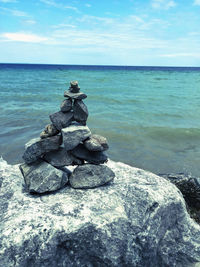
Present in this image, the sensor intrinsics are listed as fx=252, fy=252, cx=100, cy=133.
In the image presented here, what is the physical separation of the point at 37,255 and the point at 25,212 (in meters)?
0.71

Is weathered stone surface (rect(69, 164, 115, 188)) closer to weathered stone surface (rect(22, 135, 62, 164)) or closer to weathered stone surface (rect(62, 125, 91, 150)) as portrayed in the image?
weathered stone surface (rect(62, 125, 91, 150))

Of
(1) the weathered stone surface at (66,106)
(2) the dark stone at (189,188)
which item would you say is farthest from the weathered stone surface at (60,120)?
(2) the dark stone at (189,188)

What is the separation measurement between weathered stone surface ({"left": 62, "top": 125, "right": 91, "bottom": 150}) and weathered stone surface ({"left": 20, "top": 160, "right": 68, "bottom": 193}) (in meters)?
0.51

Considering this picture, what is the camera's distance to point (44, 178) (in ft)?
14.8

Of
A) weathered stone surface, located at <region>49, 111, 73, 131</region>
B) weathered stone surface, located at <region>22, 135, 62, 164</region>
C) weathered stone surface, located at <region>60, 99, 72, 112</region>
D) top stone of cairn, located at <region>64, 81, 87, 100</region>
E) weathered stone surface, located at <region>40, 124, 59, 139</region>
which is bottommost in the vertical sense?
weathered stone surface, located at <region>22, 135, 62, 164</region>

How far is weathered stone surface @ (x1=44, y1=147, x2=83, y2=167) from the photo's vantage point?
15.5 ft

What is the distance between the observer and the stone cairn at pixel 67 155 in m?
4.52

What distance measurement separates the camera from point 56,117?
4.75 m

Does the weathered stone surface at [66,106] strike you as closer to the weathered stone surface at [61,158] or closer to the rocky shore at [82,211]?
the rocky shore at [82,211]

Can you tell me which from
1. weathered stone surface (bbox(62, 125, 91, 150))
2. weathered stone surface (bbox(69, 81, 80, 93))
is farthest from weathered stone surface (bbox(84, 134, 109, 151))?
weathered stone surface (bbox(69, 81, 80, 93))

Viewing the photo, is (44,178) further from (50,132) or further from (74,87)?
(74,87)

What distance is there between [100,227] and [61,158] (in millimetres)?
1533

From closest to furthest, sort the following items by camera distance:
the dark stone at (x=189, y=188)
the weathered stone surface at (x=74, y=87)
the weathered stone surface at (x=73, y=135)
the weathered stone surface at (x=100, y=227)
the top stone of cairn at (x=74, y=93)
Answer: the weathered stone surface at (x=100, y=227) → the weathered stone surface at (x=73, y=135) → the top stone of cairn at (x=74, y=93) → the weathered stone surface at (x=74, y=87) → the dark stone at (x=189, y=188)

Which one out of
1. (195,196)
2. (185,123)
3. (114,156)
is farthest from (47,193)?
(185,123)
